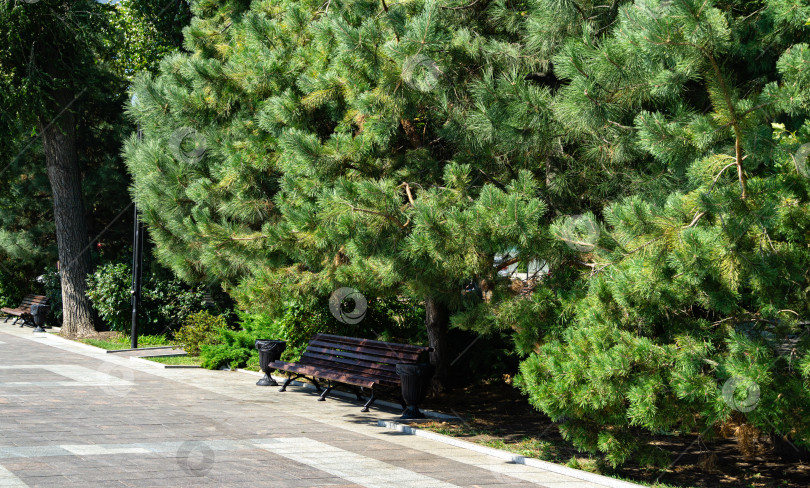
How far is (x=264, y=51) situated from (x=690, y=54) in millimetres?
6028

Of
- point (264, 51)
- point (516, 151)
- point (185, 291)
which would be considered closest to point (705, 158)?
point (516, 151)

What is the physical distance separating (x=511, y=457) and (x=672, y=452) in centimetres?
155

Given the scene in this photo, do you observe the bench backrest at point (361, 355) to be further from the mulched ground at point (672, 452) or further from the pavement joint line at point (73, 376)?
the pavement joint line at point (73, 376)

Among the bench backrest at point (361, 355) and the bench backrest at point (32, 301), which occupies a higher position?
the bench backrest at point (32, 301)

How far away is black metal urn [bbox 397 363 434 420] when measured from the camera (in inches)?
373

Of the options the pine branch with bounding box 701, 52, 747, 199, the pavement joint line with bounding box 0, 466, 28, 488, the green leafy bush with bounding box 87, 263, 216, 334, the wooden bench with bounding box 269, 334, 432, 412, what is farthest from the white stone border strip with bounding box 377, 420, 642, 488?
the green leafy bush with bounding box 87, 263, 216, 334

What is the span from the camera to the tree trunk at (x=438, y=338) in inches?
450

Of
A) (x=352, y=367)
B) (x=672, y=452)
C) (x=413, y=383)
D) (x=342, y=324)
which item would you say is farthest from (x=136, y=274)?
(x=672, y=452)

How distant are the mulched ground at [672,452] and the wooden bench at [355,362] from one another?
951 mm

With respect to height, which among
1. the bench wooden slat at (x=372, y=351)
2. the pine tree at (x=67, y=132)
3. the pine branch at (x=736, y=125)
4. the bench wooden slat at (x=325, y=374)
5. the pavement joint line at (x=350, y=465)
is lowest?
the pavement joint line at (x=350, y=465)

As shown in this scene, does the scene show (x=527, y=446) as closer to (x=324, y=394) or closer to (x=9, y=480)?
(x=324, y=394)

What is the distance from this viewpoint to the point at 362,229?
7.00 metres

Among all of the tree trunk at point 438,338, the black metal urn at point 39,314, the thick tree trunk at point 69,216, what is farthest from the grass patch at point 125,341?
the tree trunk at point 438,338

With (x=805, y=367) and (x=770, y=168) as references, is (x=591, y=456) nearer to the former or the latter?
(x=805, y=367)
